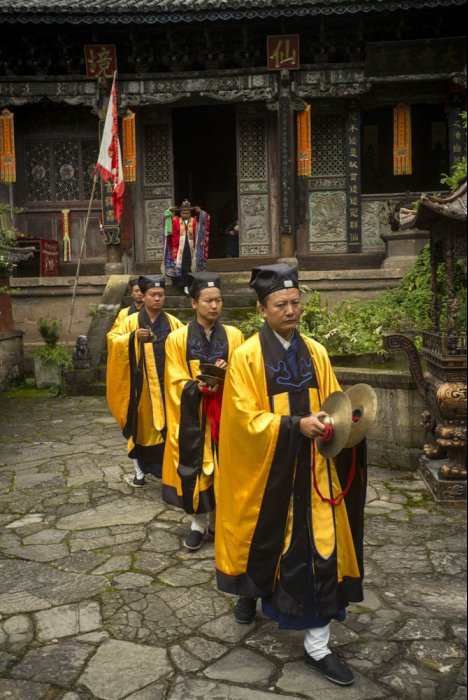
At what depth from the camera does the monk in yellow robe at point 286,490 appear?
10.2 feet

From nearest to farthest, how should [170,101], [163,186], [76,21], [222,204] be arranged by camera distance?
1. [76,21]
2. [170,101]
3. [163,186]
4. [222,204]

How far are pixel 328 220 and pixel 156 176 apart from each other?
12.2ft

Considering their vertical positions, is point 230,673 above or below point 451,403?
below

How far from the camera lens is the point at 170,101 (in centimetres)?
1297

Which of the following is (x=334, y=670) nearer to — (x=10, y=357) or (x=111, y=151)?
(x=10, y=357)

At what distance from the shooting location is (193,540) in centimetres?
464

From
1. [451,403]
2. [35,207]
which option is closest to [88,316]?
[35,207]

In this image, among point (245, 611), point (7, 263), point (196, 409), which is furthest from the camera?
point (7, 263)

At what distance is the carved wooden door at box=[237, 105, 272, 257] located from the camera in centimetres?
1384

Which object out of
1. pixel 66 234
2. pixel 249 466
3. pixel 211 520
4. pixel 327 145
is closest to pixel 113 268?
pixel 66 234

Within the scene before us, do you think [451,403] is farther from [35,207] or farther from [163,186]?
[35,207]

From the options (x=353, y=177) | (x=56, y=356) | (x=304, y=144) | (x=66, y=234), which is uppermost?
(x=304, y=144)

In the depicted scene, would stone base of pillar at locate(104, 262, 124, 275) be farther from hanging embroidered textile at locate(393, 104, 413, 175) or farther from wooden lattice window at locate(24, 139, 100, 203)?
hanging embroidered textile at locate(393, 104, 413, 175)

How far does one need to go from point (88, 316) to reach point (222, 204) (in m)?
8.64
